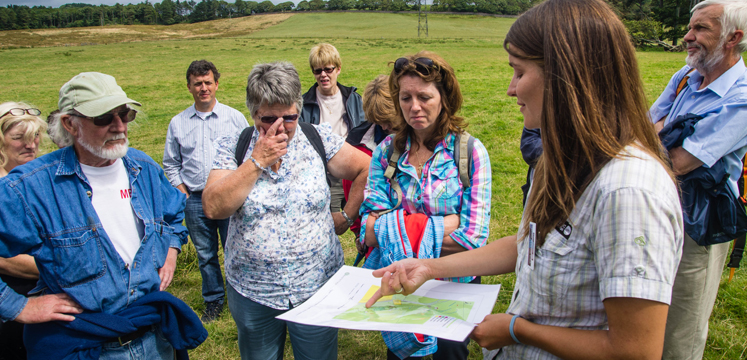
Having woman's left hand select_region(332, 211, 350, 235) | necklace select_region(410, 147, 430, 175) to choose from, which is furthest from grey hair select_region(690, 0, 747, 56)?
woman's left hand select_region(332, 211, 350, 235)

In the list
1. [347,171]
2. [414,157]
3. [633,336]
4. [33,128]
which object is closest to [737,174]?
[414,157]

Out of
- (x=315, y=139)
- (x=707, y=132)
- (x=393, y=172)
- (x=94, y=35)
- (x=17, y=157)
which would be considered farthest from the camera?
(x=94, y=35)

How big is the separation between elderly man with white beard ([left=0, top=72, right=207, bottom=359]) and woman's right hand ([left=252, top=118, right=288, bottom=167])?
2.35 feet

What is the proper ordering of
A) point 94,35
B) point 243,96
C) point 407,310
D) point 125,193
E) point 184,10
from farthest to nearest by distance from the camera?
1. point 184,10
2. point 94,35
3. point 243,96
4. point 125,193
5. point 407,310

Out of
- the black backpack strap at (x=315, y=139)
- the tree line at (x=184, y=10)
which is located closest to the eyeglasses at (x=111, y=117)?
the black backpack strap at (x=315, y=139)

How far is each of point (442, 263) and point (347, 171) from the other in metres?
1.27

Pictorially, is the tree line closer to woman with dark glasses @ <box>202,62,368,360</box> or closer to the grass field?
the grass field

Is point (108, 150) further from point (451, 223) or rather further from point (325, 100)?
point (325, 100)

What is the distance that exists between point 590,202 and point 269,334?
84.1 inches

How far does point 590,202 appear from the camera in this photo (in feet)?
3.78

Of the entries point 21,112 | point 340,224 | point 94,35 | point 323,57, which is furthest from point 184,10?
point 340,224

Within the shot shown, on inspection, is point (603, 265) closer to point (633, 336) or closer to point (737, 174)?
point (633, 336)

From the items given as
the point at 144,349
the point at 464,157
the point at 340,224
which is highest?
the point at 464,157

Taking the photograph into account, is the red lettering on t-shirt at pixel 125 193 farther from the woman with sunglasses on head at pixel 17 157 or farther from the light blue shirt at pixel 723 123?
the light blue shirt at pixel 723 123
